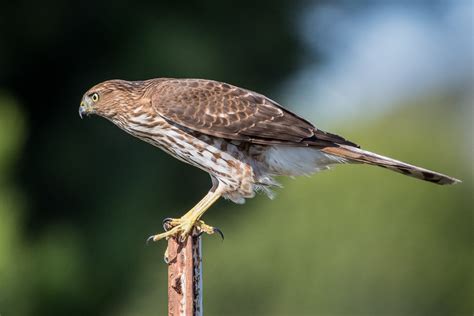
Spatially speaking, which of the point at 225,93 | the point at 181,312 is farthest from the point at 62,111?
the point at 181,312

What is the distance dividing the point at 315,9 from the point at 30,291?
5281 millimetres

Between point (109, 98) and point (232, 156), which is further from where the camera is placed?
point (109, 98)

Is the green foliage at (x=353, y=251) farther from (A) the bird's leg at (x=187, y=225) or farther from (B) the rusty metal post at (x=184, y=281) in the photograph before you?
(B) the rusty metal post at (x=184, y=281)

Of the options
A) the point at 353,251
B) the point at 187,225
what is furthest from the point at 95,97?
the point at 353,251

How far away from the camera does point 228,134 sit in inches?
177

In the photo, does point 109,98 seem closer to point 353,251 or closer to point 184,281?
point 184,281

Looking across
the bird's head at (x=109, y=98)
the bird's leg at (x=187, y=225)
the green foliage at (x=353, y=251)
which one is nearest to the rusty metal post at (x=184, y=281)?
the bird's leg at (x=187, y=225)

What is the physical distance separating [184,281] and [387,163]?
1281 millimetres

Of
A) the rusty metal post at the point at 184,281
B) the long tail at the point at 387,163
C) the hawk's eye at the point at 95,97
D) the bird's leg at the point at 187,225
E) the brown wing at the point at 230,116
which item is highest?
the hawk's eye at the point at 95,97

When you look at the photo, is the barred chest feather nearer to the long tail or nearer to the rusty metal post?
the long tail

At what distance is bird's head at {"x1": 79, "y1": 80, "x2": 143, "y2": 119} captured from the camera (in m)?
4.78

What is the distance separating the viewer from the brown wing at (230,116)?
4.51 meters

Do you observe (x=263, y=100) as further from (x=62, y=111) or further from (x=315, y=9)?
(x=315, y=9)

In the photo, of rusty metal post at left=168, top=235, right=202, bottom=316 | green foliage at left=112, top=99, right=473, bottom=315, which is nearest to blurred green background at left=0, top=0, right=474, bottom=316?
green foliage at left=112, top=99, right=473, bottom=315
